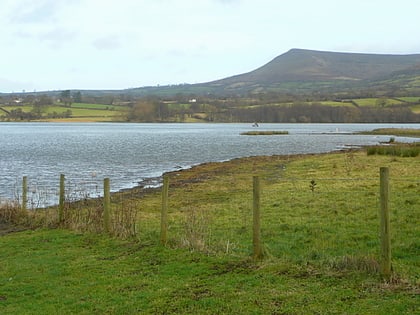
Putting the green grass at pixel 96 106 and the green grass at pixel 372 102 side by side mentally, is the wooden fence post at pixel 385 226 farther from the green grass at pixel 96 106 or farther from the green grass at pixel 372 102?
the green grass at pixel 96 106

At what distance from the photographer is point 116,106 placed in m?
200

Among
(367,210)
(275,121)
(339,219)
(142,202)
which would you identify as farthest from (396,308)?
(275,121)

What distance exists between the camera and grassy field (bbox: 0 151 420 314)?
313 inches

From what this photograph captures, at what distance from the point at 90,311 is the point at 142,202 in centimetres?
1612

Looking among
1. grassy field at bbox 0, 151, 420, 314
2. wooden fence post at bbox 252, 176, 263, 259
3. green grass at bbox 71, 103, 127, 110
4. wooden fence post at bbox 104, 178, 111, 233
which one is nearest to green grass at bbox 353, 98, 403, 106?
green grass at bbox 71, 103, 127, 110

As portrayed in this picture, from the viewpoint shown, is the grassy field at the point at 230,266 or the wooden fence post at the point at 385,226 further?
the wooden fence post at the point at 385,226

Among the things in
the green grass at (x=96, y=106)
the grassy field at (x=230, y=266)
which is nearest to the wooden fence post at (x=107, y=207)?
the grassy field at (x=230, y=266)

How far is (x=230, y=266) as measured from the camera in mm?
10008

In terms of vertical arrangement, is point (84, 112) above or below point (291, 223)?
above

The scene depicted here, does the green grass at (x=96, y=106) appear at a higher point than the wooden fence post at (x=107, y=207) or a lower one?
higher

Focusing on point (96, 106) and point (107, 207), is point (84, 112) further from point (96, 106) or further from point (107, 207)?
point (107, 207)

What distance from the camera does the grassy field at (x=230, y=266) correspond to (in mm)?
7938

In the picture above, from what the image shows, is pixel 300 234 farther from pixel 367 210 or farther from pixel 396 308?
pixel 396 308

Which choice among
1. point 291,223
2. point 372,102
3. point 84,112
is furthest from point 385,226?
point 372,102
